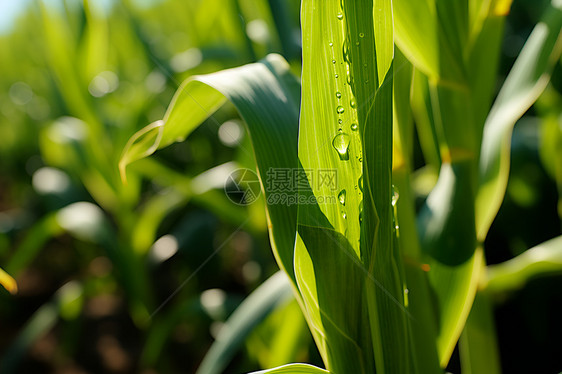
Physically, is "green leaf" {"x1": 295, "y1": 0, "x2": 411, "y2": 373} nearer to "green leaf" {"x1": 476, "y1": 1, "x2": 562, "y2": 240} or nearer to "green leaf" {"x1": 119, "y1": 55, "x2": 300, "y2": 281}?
"green leaf" {"x1": 119, "y1": 55, "x2": 300, "y2": 281}

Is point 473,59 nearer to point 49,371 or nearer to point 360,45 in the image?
point 360,45

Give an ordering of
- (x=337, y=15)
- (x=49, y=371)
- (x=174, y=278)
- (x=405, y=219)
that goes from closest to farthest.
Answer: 1. (x=337, y=15)
2. (x=405, y=219)
3. (x=49, y=371)
4. (x=174, y=278)

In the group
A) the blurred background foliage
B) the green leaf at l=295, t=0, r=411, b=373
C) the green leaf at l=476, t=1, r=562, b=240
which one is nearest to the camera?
the green leaf at l=295, t=0, r=411, b=373

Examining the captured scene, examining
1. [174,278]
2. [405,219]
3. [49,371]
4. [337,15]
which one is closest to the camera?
[337,15]

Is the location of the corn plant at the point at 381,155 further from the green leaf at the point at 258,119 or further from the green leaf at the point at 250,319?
the green leaf at the point at 250,319

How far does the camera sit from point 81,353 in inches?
50.7

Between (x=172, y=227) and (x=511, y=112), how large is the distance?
113 cm

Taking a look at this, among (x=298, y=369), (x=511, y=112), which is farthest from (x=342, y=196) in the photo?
(x=511, y=112)

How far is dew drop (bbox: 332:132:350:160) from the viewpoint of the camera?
12.3 inches

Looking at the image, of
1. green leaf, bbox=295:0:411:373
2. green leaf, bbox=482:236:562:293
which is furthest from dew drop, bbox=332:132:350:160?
green leaf, bbox=482:236:562:293

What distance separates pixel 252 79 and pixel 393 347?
0.24 meters

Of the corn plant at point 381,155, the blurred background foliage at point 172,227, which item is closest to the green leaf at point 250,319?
the blurred background foliage at point 172,227

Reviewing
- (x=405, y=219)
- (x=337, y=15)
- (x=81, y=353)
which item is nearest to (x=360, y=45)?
(x=337, y=15)

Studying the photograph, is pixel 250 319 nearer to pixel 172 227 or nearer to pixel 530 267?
pixel 530 267
